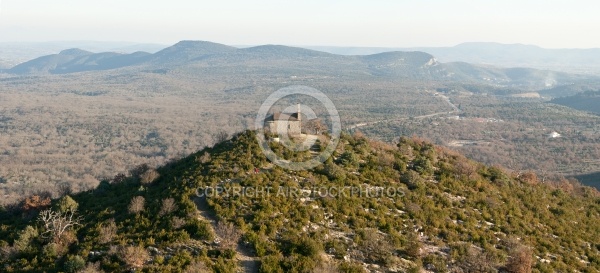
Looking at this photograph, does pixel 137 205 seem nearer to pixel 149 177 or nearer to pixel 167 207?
pixel 167 207

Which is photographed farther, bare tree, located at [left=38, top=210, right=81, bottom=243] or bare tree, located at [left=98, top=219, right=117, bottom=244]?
bare tree, located at [left=38, top=210, right=81, bottom=243]

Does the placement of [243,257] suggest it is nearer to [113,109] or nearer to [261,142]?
[261,142]

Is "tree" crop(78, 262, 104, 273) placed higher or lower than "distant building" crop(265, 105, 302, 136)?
lower

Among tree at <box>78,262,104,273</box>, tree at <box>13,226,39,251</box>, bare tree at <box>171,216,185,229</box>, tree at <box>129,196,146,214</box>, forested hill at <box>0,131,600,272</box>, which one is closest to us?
tree at <box>78,262,104,273</box>

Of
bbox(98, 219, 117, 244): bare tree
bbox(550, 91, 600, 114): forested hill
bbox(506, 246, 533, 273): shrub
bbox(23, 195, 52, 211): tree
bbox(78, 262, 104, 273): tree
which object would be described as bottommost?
bbox(550, 91, 600, 114): forested hill
